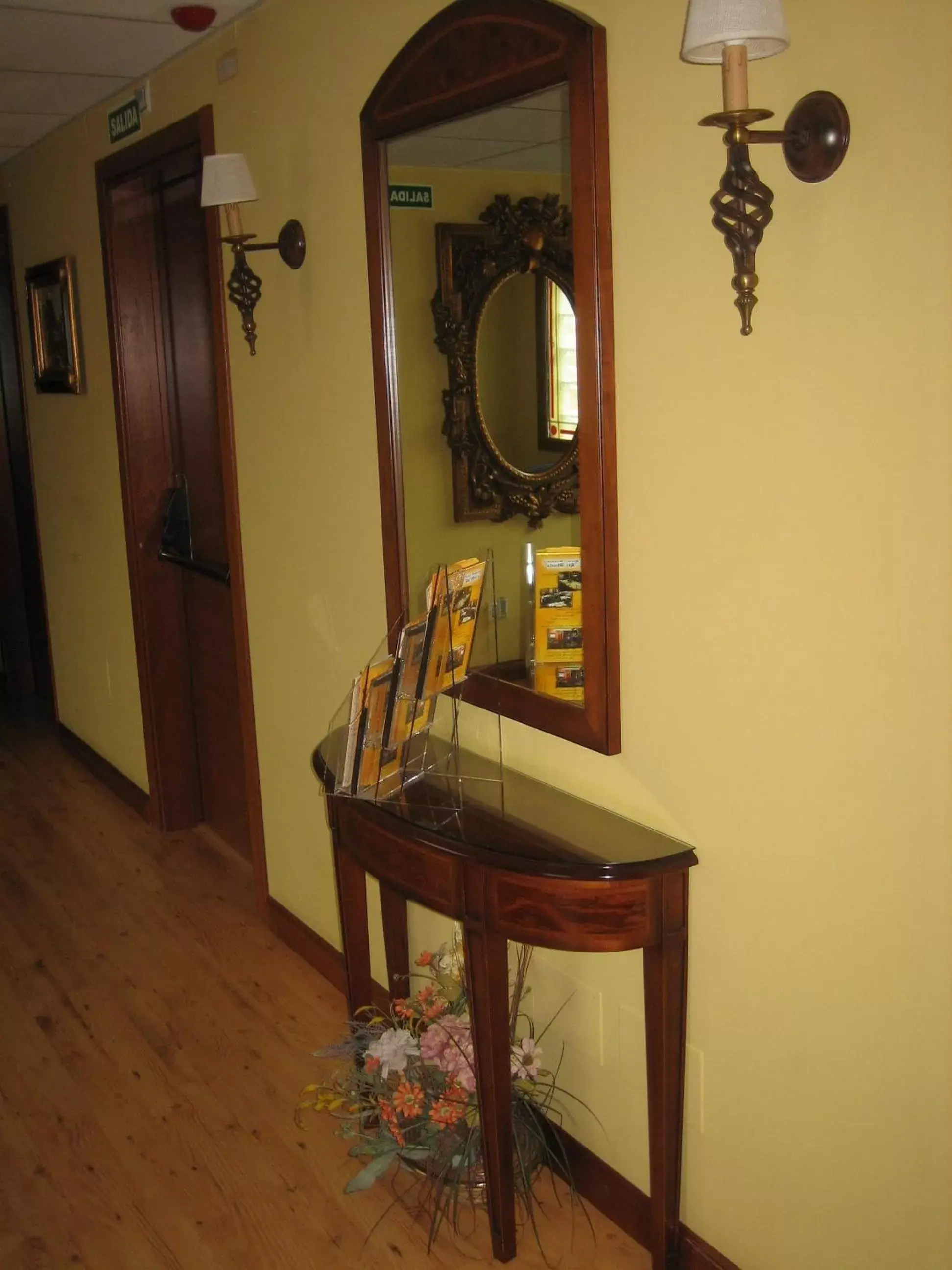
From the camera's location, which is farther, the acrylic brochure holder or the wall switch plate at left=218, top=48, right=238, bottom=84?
the wall switch plate at left=218, top=48, right=238, bottom=84

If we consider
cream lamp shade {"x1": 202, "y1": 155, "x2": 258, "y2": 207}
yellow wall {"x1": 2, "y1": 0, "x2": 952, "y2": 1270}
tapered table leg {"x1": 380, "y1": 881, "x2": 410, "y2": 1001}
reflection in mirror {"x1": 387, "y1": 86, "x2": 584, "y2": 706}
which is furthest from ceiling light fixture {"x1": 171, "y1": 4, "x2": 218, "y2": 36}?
tapered table leg {"x1": 380, "y1": 881, "x2": 410, "y2": 1001}

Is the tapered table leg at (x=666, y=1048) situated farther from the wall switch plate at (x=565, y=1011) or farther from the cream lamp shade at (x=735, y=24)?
the cream lamp shade at (x=735, y=24)

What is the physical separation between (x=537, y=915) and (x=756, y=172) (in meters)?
1.24

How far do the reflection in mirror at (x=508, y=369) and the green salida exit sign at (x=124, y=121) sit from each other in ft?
5.65

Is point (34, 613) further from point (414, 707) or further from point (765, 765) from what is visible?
point (765, 765)

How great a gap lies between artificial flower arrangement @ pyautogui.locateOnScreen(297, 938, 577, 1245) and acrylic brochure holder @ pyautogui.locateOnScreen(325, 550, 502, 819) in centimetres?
43

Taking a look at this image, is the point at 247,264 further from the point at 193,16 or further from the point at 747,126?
the point at 747,126

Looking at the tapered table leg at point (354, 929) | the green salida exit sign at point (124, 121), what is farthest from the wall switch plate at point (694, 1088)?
the green salida exit sign at point (124, 121)

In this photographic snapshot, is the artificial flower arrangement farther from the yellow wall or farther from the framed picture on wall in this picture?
the framed picture on wall

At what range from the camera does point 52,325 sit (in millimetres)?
5027

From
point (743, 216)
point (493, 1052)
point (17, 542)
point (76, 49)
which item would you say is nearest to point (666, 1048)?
point (493, 1052)

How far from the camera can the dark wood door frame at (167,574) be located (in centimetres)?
362

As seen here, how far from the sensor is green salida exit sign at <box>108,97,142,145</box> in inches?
156

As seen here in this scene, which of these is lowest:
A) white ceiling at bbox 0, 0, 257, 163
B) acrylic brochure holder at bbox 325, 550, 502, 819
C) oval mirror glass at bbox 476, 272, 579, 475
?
acrylic brochure holder at bbox 325, 550, 502, 819
